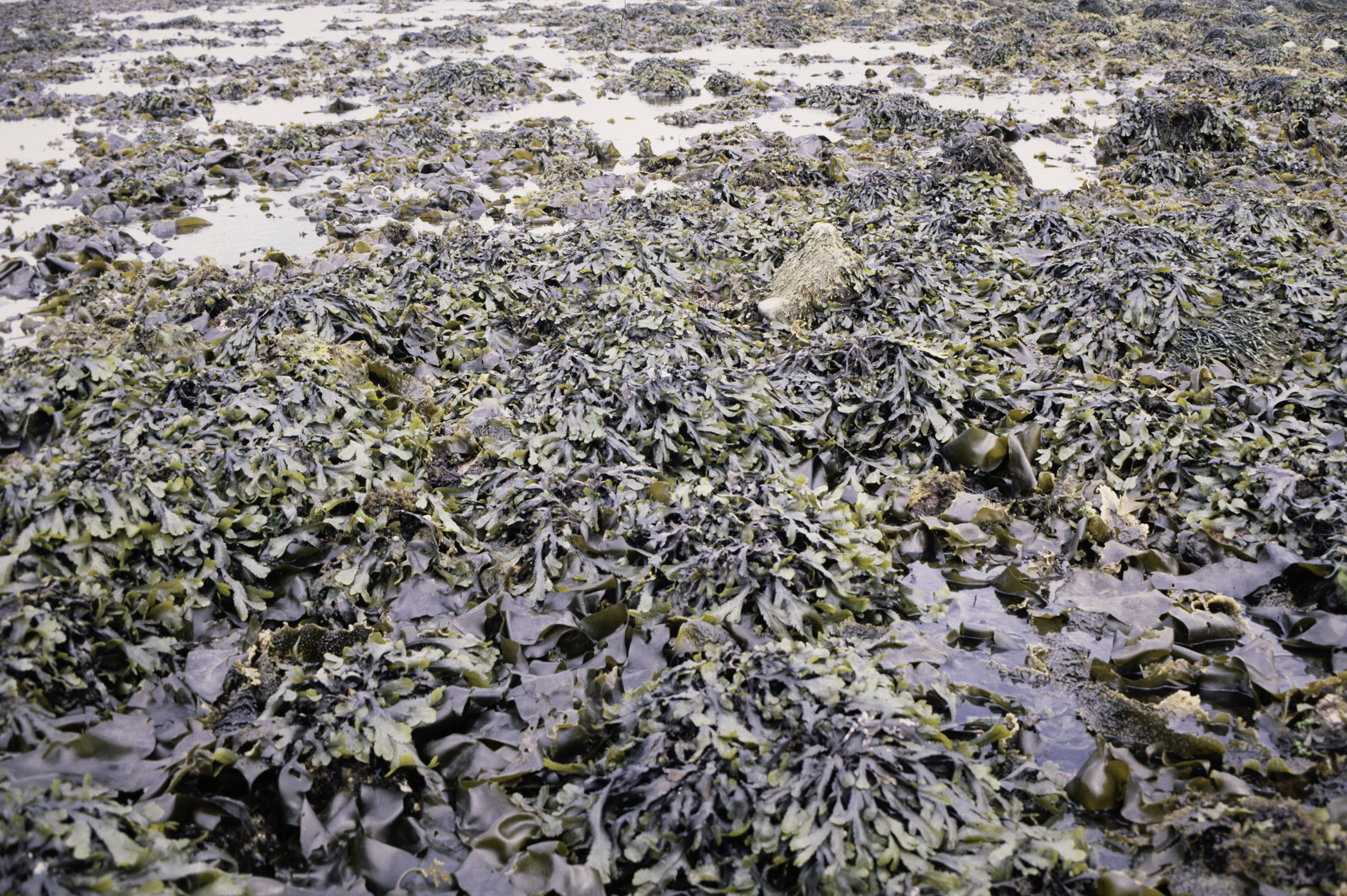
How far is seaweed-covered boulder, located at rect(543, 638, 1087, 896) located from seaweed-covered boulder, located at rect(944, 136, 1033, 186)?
19.0ft

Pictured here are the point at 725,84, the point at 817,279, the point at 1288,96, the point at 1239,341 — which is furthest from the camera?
the point at 725,84

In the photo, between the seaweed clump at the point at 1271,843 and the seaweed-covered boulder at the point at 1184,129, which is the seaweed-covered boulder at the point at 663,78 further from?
the seaweed clump at the point at 1271,843

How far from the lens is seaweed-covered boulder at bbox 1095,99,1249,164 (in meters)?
7.29

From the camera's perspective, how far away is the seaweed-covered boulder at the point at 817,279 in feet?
15.3

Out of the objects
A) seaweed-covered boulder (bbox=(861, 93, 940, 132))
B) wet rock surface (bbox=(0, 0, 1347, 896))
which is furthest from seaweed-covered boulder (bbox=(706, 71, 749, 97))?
wet rock surface (bbox=(0, 0, 1347, 896))

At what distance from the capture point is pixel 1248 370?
4.01 metres

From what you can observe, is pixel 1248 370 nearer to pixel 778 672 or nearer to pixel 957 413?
pixel 957 413

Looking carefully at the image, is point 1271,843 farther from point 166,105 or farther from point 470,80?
point 166,105

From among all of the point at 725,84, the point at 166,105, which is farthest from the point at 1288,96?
the point at 166,105

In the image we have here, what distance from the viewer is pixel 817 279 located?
15.4ft

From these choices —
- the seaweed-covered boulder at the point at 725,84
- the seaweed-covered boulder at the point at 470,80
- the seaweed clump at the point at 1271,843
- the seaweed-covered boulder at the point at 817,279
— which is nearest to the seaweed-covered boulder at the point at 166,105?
the seaweed-covered boulder at the point at 470,80

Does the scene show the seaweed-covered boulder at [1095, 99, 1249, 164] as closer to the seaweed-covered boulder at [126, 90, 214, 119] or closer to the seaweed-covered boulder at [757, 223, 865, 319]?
the seaweed-covered boulder at [757, 223, 865, 319]

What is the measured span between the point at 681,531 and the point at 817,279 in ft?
7.75

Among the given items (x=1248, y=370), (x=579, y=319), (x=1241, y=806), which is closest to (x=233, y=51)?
(x=579, y=319)
